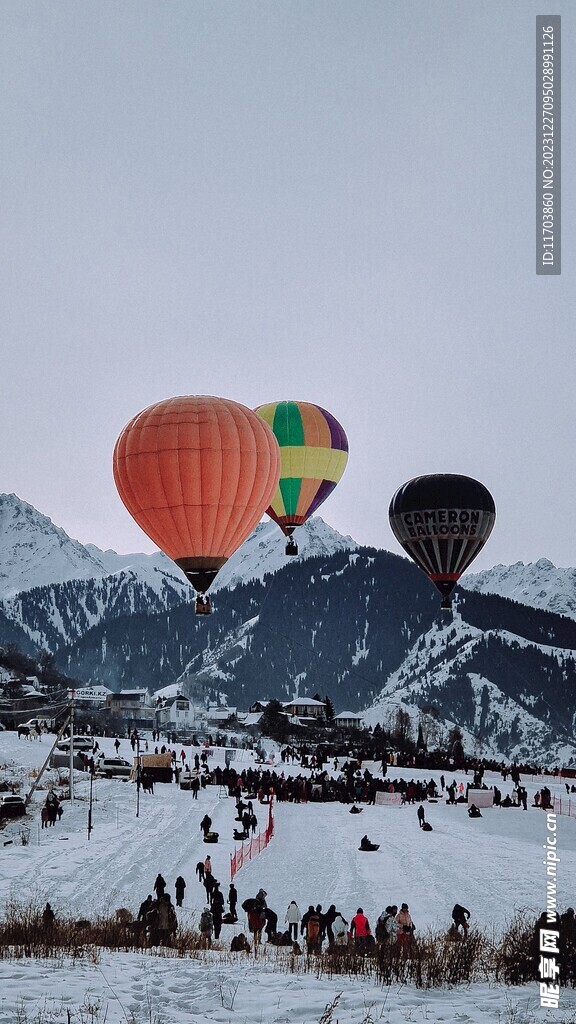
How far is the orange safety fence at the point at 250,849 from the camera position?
22.7 meters

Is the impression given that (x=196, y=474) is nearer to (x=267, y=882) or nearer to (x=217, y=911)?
(x=267, y=882)

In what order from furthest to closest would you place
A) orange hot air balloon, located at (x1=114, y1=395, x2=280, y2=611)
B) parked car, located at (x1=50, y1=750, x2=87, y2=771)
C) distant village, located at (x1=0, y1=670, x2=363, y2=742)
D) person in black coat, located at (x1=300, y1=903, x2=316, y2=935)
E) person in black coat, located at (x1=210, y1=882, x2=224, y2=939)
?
distant village, located at (x1=0, y1=670, x2=363, y2=742) < parked car, located at (x1=50, y1=750, x2=87, y2=771) < orange hot air balloon, located at (x1=114, y1=395, x2=280, y2=611) < person in black coat, located at (x1=210, y1=882, x2=224, y2=939) < person in black coat, located at (x1=300, y1=903, x2=316, y2=935)

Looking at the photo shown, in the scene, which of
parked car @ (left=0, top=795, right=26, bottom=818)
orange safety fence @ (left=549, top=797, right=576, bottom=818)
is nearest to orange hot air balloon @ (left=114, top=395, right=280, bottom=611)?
parked car @ (left=0, top=795, right=26, bottom=818)

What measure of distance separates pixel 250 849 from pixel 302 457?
12.6 metres

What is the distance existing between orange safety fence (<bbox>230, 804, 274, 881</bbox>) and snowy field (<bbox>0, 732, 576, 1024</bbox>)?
0.23m

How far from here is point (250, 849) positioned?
989 inches

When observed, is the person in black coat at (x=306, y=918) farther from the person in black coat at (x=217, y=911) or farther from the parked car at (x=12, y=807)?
the parked car at (x=12, y=807)

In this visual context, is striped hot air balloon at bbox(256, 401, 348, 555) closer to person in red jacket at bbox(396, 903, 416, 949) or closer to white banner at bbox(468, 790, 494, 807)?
white banner at bbox(468, 790, 494, 807)

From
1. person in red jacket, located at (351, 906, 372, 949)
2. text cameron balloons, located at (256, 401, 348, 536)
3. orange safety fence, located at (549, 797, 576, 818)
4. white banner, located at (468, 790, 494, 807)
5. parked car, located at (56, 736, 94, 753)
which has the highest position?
text cameron balloons, located at (256, 401, 348, 536)

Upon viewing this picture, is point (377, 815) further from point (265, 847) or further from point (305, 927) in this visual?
point (305, 927)

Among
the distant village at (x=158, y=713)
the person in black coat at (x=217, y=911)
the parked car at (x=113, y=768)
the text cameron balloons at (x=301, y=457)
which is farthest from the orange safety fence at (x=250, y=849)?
the distant village at (x=158, y=713)

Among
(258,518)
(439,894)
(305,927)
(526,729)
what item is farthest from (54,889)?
(526,729)

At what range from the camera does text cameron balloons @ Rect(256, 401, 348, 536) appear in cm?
3275

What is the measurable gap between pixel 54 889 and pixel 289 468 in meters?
16.1
